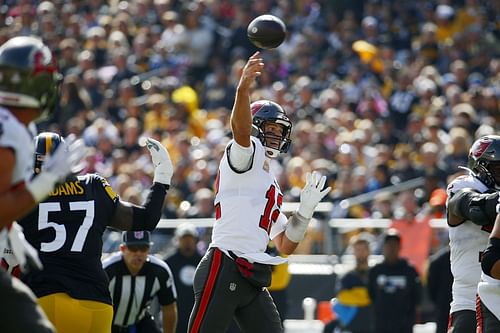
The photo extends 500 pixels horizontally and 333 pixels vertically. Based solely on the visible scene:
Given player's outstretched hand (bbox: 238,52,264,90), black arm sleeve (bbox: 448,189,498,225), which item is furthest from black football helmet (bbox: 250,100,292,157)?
black arm sleeve (bbox: 448,189,498,225)

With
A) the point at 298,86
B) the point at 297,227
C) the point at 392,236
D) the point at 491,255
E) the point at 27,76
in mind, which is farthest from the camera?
the point at 298,86

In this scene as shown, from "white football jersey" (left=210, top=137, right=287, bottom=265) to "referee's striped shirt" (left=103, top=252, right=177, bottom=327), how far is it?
77.7 inches

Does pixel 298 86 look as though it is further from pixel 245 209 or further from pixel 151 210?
pixel 151 210

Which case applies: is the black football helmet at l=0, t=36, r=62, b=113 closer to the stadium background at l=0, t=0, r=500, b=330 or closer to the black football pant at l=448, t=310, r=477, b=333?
the black football pant at l=448, t=310, r=477, b=333

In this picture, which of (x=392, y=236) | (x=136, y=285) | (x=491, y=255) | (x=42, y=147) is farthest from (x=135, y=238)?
(x=491, y=255)

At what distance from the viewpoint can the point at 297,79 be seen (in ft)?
50.3

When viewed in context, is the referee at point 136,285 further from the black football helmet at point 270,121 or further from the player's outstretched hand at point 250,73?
the player's outstretched hand at point 250,73

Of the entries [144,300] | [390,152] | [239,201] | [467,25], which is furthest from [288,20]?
[239,201]

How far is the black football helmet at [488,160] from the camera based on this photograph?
623 centimetres

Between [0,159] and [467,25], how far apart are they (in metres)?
11.5

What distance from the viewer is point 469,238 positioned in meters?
6.29

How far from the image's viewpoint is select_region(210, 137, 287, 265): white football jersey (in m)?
6.56

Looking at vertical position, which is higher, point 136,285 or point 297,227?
point 297,227

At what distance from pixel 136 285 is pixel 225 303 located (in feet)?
7.09
